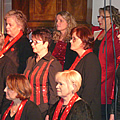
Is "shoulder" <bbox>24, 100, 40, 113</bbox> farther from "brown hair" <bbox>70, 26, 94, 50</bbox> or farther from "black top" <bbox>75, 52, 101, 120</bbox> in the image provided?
"brown hair" <bbox>70, 26, 94, 50</bbox>

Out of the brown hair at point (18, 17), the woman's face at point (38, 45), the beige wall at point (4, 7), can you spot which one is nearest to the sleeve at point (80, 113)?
the woman's face at point (38, 45)

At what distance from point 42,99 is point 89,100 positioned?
18.6 inches

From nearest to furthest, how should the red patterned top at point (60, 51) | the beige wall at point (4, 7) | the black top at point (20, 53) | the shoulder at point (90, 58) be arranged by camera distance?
the shoulder at point (90, 58), the black top at point (20, 53), the red patterned top at point (60, 51), the beige wall at point (4, 7)

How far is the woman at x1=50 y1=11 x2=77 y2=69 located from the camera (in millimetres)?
4211

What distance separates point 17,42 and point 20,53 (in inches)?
5.1

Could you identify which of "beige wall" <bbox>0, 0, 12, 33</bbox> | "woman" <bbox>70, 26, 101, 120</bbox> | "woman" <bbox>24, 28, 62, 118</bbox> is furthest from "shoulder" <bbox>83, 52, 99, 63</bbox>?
"beige wall" <bbox>0, 0, 12, 33</bbox>

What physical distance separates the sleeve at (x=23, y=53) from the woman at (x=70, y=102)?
122 cm

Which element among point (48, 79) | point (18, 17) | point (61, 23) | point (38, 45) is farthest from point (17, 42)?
point (48, 79)

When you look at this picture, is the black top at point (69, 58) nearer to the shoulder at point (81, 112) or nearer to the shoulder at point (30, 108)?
the shoulder at point (30, 108)

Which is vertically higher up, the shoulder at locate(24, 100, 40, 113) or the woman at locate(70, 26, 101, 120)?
the woman at locate(70, 26, 101, 120)

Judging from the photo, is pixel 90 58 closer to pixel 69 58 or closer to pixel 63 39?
pixel 69 58

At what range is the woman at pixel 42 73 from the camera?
3477mm

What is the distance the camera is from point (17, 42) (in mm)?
4059

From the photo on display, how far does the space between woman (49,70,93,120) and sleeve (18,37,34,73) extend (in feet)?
3.99
